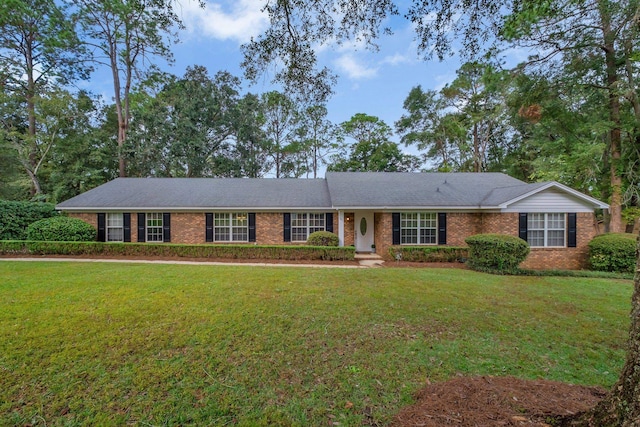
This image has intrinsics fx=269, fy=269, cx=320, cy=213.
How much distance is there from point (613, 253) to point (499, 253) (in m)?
4.71

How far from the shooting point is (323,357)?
3.53 m

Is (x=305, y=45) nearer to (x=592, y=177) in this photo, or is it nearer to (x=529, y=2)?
(x=529, y=2)

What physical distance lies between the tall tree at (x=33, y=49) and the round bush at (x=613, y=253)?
1192 inches

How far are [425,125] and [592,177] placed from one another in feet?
50.0

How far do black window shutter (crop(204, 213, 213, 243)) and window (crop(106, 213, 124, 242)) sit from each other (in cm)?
412

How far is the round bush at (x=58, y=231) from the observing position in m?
11.8

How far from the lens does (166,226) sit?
13.2m

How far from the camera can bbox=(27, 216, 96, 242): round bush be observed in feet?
38.8

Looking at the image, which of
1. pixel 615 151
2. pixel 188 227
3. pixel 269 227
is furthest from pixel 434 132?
pixel 188 227

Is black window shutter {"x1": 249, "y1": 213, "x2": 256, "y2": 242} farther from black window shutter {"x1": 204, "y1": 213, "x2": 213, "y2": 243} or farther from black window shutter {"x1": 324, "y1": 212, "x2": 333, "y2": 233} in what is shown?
black window shutter {"x1": 324, "y1": 212, "x2": 333, "y2": 233}

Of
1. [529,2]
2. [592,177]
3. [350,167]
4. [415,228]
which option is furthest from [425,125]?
[529,2]

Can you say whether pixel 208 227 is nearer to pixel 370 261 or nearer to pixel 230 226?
pixel 230 226

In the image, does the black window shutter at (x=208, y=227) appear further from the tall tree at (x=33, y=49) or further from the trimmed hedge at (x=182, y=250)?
the tall tree at (x=33, y=49)

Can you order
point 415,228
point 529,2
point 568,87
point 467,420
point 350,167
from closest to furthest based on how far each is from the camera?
point 467,420 < point 529,2 < point 568,87 < point 415,228 < point 350,167
